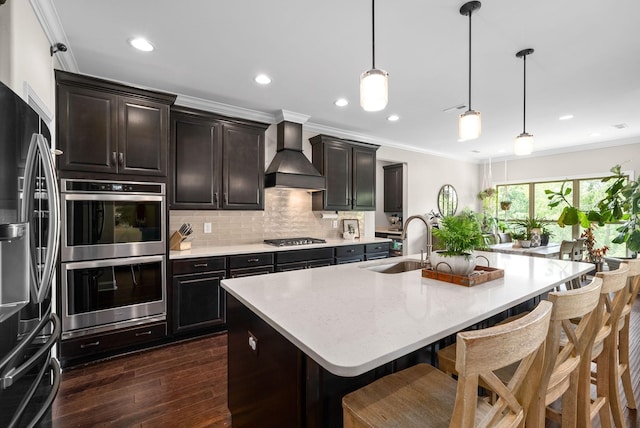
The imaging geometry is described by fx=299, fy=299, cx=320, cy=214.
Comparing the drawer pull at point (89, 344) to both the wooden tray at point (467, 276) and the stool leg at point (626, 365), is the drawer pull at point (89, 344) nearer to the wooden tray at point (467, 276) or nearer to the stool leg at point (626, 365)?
the wooden tray at point (467, 276)

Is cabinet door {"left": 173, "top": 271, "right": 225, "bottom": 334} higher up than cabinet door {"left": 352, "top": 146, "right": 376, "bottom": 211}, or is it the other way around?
cabinet door {"left": 352, "top": 146, "right": 376, "bottom": 211}

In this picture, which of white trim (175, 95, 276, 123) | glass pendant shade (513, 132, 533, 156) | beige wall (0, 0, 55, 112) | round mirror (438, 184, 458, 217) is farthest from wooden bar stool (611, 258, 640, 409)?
round mirror (438, 184, 458, 217)

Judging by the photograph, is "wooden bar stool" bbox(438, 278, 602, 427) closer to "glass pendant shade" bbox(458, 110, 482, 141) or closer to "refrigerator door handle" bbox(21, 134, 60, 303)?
"glass pendant shade" bbox(458, 110, 482, 141)

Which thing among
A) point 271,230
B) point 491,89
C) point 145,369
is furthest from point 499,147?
point 145,369

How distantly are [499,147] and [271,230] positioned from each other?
16.5 ft

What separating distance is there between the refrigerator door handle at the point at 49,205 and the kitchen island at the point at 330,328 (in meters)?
0.77

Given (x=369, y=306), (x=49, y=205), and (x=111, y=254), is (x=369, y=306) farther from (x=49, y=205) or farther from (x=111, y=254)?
(x=111, y=254)

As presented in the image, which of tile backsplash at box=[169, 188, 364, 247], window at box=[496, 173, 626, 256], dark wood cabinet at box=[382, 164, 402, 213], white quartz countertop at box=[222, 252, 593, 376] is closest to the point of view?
white quartz countertop at box=[222, 252, 593, 376]

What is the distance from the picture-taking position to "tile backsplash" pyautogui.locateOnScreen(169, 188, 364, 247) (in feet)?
12.0

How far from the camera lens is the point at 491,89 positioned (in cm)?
323

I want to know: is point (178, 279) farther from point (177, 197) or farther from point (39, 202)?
point (39, 202)

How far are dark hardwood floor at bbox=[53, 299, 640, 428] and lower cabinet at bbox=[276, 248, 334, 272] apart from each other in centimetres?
112

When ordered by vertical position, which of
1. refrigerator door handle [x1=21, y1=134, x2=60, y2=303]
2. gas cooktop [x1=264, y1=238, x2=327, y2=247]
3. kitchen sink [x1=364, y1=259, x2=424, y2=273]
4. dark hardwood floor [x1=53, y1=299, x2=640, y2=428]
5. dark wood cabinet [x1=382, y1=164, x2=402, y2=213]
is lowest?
dark hardwood floor [x1=53, y1=299, x2=640, y2=428]

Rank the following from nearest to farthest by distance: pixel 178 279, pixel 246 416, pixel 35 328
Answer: pixel 35 328 → pixel 246 416 → pixel 178 279
